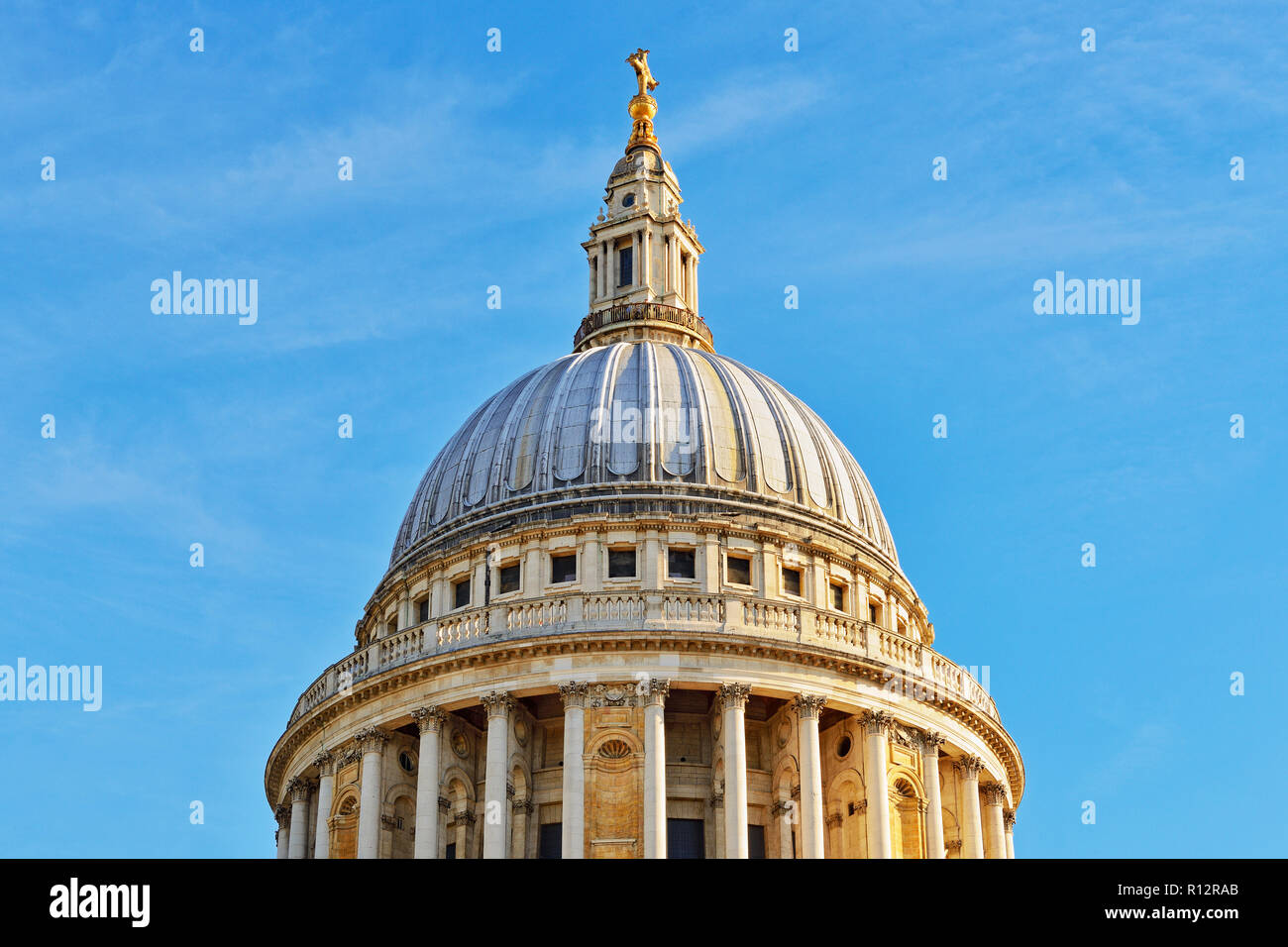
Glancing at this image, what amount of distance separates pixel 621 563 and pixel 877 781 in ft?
35.9

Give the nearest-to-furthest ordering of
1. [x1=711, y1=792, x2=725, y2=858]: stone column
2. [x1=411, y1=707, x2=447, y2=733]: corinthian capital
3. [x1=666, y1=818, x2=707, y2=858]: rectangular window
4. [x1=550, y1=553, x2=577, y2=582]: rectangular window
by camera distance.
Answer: [x1=711, y1=792, x2=725, y2=858]: stone column, [x1=666, y1=818, x2=707, y2=858]: rectangular window, [x1=411, y1=707, x2=447, y2=733]: corinthian capital, [x1=550, y1=553, x2=577, y2=582]: rectangular window

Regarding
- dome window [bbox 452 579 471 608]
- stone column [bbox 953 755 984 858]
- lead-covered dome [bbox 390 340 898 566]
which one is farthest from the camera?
lead-covered dome [bbox 390 340 898 566]

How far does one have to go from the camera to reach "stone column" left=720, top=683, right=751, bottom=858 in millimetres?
57156

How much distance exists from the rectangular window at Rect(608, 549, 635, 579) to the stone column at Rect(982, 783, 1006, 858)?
14413 millimetres

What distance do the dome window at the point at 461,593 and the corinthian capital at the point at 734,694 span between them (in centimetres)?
1069

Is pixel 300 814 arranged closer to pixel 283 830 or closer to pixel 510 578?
pixel 283 830

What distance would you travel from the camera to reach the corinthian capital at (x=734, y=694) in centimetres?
5875

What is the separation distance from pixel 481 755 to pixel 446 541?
878 centimetres

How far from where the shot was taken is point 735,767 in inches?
2285

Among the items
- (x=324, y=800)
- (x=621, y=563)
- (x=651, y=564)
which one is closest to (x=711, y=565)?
(x=651, y=564)

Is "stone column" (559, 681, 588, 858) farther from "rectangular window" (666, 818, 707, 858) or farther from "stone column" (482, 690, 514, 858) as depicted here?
"rectangular window" (666, 818, 707, 858)

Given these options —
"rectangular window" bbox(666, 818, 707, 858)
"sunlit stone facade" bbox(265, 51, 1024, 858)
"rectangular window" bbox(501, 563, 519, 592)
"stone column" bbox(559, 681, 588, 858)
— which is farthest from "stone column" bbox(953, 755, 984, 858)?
"rectangular window" bbox(501, 563, 519, 592)

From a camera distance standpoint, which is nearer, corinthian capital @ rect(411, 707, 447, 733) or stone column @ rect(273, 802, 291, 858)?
corinthian capital @ rect(411, 707, 447, 733)
